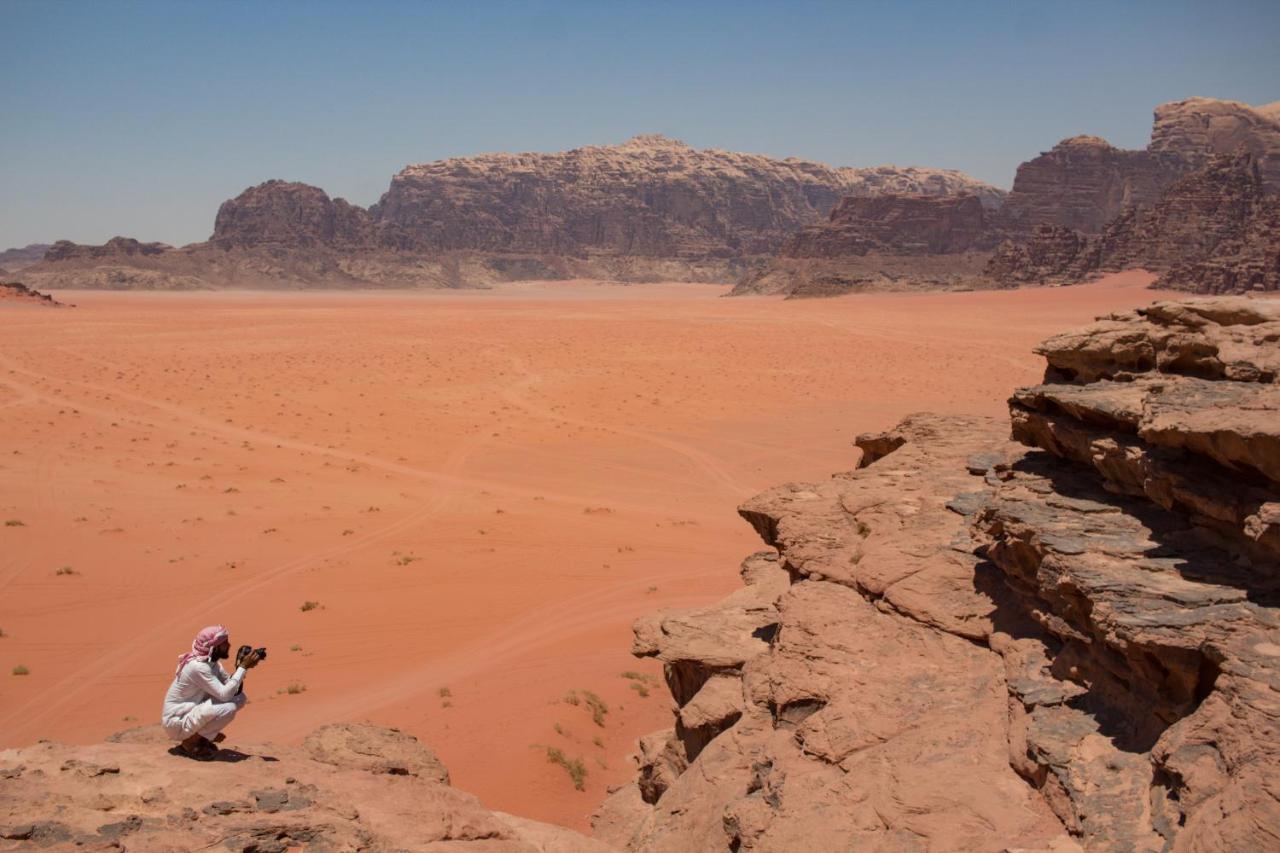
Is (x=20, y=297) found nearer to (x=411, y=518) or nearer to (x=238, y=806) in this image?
(x=411, y=518)

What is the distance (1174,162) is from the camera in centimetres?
11381

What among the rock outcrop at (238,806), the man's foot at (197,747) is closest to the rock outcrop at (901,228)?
the rock outcrop at (238,806)

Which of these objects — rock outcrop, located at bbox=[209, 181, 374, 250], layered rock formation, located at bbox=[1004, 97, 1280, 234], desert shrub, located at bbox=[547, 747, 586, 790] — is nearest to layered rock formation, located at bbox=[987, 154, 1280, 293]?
layered rock formation, located at bbox=[1004, 97, 1280, 234]

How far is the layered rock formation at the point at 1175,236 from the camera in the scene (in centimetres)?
6906

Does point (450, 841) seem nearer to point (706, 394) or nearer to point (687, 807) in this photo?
point (687, 807)

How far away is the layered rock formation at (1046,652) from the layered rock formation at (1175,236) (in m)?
68.7

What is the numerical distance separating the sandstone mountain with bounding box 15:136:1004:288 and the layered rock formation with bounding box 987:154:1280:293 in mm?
36032

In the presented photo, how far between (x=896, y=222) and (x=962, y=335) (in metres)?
→ 61.0

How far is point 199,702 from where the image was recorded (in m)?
5.29

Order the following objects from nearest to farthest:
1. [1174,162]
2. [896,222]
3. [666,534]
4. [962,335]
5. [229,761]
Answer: [229,761]
[666,534]
[962,335]
[896,222]
[1174,162]

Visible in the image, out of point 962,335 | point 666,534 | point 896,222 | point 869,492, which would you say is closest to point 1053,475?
point 869,492

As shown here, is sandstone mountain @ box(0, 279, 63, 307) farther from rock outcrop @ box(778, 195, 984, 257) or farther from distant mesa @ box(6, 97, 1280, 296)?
rock outcrop @ box(778, 195, 984, 257)

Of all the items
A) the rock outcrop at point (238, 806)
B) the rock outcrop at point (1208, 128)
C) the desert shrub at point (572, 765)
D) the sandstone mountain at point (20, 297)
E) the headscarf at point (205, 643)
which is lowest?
the desert shrub at point (572, 765)

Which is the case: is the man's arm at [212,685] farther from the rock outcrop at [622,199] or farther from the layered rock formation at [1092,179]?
the rock outcrop at [622,199]
